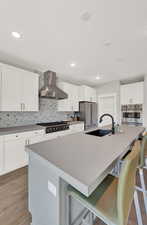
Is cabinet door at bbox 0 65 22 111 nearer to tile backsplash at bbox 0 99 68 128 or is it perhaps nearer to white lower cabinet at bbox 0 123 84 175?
tile backsplash at bbox 0 99 68 128

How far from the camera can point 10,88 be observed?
2545 mm

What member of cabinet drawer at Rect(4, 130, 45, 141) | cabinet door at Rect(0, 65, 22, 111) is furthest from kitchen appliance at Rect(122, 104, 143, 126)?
cabinet door at Rect(0, 65, 22, 111)

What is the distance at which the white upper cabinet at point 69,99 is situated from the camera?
13.1 feet

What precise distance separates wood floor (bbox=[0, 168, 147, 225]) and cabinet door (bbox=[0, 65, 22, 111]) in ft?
4.94

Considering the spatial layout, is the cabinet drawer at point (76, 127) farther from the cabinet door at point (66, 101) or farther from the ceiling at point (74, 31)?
the ceiling at point (74, 31)

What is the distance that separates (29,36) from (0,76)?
1.10 m

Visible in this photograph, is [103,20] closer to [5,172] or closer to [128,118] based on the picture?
[5,172]

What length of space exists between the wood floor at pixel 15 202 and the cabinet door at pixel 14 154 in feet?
0.68

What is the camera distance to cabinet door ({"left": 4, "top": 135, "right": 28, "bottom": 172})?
2.27 meters

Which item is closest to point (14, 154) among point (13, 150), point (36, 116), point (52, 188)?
point (13, 150)

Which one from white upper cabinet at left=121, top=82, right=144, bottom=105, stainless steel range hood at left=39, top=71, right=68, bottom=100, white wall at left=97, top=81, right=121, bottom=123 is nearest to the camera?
stainless steel range hood at left=39, top=71, right=68, bottom=100

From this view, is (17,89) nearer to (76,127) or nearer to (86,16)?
(86,16)

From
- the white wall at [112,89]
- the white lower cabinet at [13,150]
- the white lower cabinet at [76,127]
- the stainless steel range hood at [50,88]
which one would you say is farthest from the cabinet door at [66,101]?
the white wall at [112,89]

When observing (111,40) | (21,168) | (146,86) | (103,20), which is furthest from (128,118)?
(21,168)
